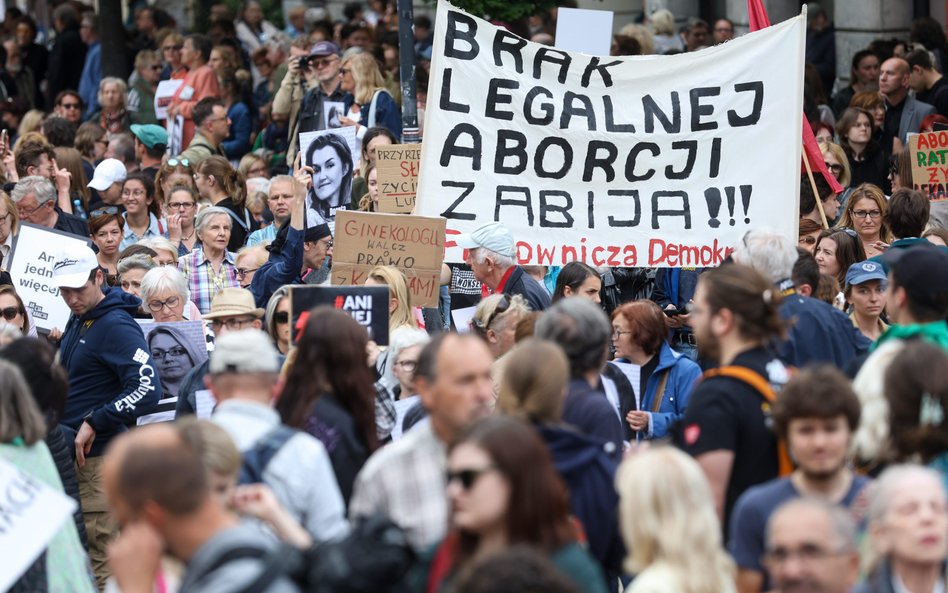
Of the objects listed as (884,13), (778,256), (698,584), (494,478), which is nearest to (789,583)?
(698,584)

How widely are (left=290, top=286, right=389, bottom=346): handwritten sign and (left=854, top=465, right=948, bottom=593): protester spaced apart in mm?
3540

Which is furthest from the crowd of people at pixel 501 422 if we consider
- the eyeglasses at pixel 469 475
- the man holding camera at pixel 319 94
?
the man holding camera at pixel 319 94

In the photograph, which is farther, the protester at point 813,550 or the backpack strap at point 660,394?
the backpack strap at point 660,394

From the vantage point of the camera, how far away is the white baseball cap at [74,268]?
8.56m

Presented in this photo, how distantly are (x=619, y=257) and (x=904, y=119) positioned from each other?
416 centimetres

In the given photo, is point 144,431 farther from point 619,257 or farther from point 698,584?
point 619,257

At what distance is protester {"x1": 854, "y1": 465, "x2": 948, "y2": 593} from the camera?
4.32 m

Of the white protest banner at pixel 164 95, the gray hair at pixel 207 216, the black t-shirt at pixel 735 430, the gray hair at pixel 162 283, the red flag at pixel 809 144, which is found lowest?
the black t-shirt at pixel 735 430

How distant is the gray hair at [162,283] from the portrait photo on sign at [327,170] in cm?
253

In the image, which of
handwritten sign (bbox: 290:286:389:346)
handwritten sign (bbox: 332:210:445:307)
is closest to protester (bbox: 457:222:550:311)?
handwritten sign (bbox: 332:210:445:307)

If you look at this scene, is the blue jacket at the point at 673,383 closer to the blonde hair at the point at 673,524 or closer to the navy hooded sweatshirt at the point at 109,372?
the navy hooded sweatshirt at the point at 109,372

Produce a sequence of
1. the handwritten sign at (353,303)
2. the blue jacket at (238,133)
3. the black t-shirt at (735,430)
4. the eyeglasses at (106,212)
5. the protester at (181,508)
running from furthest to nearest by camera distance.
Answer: the blue jacket at (238,133), the eyeglasses at (106,212), the handwritten sign at (353,303), the black t-shirt at (735,430), the protester at (181,508)

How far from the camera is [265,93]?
18.9 meters

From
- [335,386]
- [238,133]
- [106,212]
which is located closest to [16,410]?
[335,386]
